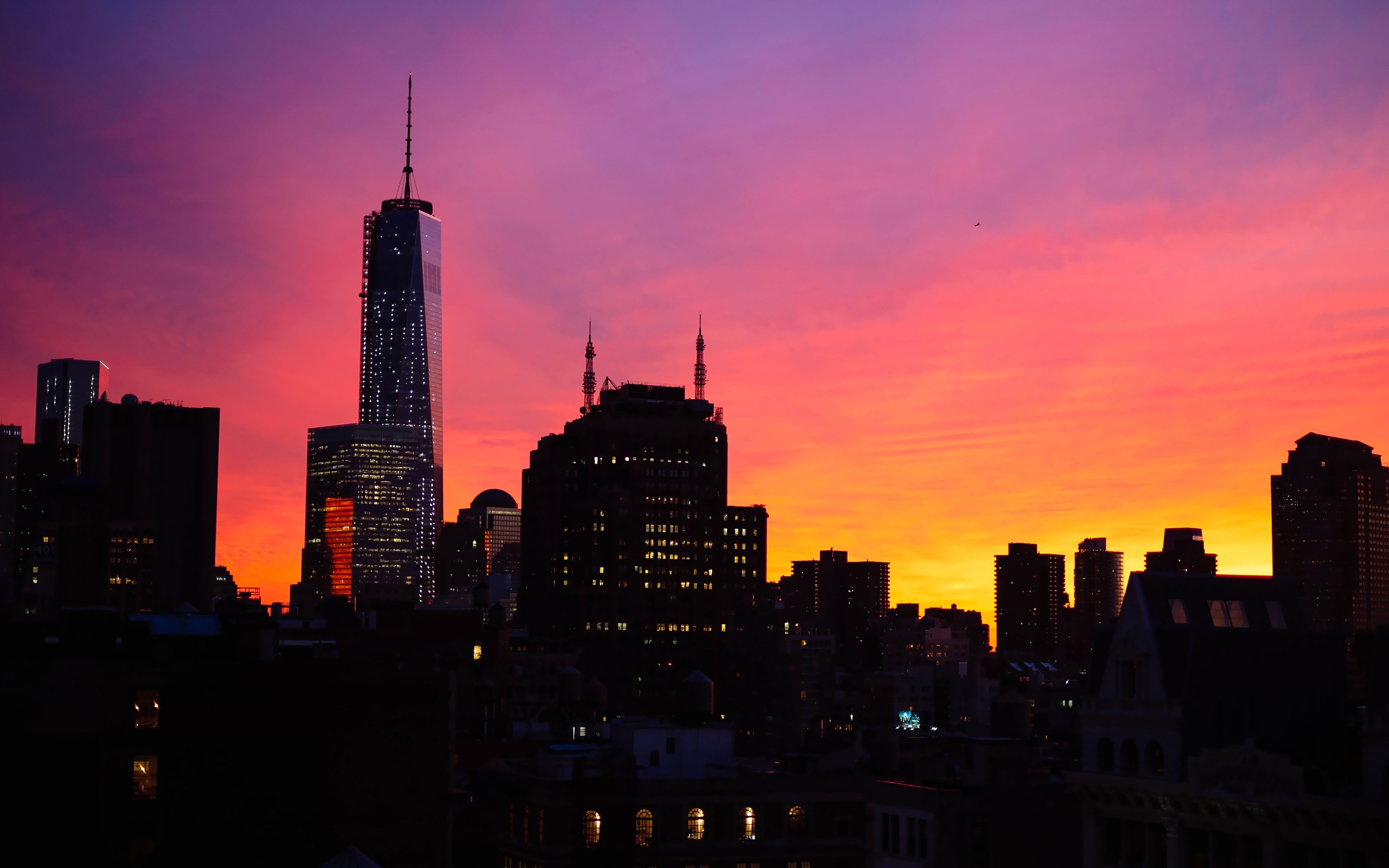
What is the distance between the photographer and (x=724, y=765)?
120 metres

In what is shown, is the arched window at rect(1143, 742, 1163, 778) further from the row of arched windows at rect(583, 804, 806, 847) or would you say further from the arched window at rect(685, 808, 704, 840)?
the arched window at rect(685, 808, 704, 840)

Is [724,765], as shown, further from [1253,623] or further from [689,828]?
[1253,623]

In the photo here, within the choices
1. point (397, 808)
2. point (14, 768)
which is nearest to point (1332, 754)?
point (397, 808)

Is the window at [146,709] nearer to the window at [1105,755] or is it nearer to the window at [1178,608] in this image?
the window at [1105,755]

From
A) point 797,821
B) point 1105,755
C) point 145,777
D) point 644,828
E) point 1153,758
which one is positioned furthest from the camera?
point 797,821

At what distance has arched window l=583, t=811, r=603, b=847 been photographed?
351ft

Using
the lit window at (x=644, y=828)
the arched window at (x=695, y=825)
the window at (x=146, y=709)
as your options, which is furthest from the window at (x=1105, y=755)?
the window at (x=146, y=709)

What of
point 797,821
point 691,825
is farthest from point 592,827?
point 797,821

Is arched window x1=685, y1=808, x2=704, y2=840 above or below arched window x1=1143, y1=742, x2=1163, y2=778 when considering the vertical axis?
below

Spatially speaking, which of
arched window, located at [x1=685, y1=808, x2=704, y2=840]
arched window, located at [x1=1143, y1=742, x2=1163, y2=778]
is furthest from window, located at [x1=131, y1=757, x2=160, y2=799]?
arched window, located at [x1=1143, y1=742, x2=1163, y2=778]

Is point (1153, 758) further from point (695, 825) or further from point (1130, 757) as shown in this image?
point (695, 825)

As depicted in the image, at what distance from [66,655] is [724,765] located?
45916mm

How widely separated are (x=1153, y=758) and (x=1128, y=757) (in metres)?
1.61

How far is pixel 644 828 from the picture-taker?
356ft
